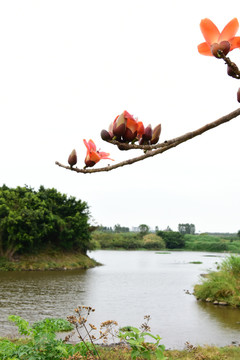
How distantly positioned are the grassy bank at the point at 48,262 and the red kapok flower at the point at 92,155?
2474 cm

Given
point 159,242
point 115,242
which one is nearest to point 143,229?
point 159,242

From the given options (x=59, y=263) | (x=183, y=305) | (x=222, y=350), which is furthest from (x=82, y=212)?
(x=222, y=350)

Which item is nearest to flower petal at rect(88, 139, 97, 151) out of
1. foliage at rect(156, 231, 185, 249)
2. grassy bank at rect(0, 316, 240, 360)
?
grassy bank at rect(0, 316, 240, 360)

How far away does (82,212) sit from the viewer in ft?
98.0

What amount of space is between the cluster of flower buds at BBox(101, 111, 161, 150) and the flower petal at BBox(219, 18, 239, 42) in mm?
330

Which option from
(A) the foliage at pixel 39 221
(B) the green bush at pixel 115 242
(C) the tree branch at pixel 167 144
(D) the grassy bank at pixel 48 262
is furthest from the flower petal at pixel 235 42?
(B) the green bush at pixel 115 242

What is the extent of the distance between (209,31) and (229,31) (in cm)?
5

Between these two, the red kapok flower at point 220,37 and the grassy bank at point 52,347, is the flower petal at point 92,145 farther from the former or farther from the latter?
the grassy bank at point 52,347

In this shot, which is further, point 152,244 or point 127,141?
point 152,244

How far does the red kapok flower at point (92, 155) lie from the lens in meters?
1.14

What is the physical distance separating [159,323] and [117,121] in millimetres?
9946

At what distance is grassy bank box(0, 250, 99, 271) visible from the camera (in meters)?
24.6

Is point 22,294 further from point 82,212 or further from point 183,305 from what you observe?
point 82,212

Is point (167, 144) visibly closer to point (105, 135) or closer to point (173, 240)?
point (105, 135)
